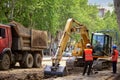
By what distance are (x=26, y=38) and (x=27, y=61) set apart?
4.92 ft

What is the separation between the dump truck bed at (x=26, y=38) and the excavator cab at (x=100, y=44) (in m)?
3.75

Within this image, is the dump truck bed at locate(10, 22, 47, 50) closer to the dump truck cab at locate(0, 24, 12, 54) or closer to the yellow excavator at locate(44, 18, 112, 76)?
the dump truck cab at locate(0, 24, 12, 54)

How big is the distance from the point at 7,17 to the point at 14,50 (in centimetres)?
1670

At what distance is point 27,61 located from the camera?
27.1 metres

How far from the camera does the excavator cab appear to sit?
90.6 feet

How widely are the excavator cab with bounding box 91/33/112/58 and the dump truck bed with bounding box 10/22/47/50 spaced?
3745 millimetres

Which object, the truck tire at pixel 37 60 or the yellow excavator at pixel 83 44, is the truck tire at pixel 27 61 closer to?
the truck tire at pixel 37 60

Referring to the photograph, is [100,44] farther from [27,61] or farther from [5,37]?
[5,37]

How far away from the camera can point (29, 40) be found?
2736 centimetres

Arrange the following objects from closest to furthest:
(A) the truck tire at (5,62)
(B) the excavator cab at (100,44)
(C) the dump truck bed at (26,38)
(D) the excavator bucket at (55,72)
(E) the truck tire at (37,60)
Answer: (D) the excavator bucket at (55,72) < (A) the truck tire at (5,62) < (C) the dump truck bed at (26,38) < (B) the excavator cab at (100,44) < (E) the truck tire at (37,60)

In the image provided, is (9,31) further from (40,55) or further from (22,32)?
(40,55)

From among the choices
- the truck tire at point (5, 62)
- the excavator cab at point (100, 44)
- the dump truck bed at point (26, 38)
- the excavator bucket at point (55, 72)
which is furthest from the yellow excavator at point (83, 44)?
the truck tire at point (5, 62)

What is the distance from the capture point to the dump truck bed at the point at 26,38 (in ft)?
84.2

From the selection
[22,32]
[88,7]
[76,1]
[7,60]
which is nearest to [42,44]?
[22,32]
